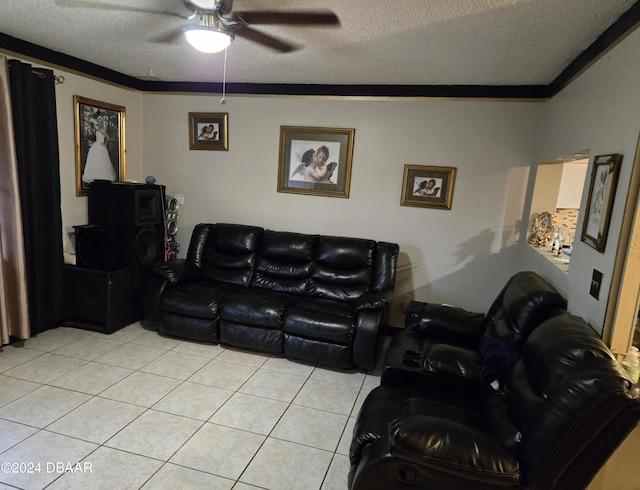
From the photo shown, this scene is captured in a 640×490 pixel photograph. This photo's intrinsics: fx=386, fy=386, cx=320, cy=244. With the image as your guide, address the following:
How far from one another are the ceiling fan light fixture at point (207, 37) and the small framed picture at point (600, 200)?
6.45 ft

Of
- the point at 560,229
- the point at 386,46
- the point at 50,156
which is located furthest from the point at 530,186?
the point at 50,156

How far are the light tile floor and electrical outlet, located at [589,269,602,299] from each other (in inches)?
61.3

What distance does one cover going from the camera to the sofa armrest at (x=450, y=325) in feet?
8.75

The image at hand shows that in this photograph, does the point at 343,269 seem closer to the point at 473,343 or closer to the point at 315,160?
the point at 315,160

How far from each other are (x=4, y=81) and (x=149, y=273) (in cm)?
180

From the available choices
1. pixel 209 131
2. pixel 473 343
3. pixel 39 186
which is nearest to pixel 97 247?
pixel 39 186

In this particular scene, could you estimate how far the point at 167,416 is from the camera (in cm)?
240

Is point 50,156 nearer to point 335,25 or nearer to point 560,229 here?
point 335,25

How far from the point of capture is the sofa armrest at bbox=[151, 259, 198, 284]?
138 inches

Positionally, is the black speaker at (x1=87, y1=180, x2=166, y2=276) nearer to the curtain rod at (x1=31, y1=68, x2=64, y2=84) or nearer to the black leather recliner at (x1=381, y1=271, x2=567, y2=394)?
the curtain rod at (x1=31, y1=68, x2=64, y2=84)

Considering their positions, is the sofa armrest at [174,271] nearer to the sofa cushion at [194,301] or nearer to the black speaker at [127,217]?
the sofa cushion at [194,301]

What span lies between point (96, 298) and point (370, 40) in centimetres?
315

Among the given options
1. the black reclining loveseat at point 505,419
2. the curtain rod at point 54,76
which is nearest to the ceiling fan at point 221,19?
the curtain rod at point 54,76

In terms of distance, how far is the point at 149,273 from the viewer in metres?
3.59
